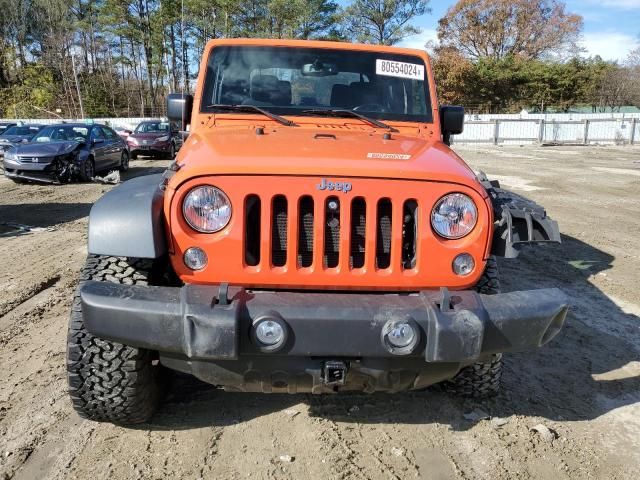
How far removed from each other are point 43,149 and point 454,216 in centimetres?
1226

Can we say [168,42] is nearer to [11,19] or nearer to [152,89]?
[152,89]

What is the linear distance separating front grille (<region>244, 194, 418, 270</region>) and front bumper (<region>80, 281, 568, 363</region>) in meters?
0.23

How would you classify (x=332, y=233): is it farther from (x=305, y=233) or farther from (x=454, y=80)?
(x=454, y=80)

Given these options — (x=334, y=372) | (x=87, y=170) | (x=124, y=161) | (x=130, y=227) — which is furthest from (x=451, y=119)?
(x=124, y=161)

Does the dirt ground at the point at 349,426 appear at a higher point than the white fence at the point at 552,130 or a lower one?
lower

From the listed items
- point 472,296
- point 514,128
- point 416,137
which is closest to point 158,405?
point 472,296

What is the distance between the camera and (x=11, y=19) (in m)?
41.8

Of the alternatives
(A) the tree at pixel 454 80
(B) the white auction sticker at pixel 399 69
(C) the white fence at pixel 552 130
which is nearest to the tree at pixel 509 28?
(A) the tree at pixel 454 80

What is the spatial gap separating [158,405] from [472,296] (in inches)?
71.6

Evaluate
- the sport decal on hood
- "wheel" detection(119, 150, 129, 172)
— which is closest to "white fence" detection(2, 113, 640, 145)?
"wheel" detection(119, 150, 129, 172)

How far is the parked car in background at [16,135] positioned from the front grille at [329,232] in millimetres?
16829

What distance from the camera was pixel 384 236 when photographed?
2.55 m

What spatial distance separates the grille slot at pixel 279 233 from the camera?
97.6 inches

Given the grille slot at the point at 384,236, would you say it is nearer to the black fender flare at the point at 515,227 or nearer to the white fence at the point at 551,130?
the black fender flare at the point at 515,227
